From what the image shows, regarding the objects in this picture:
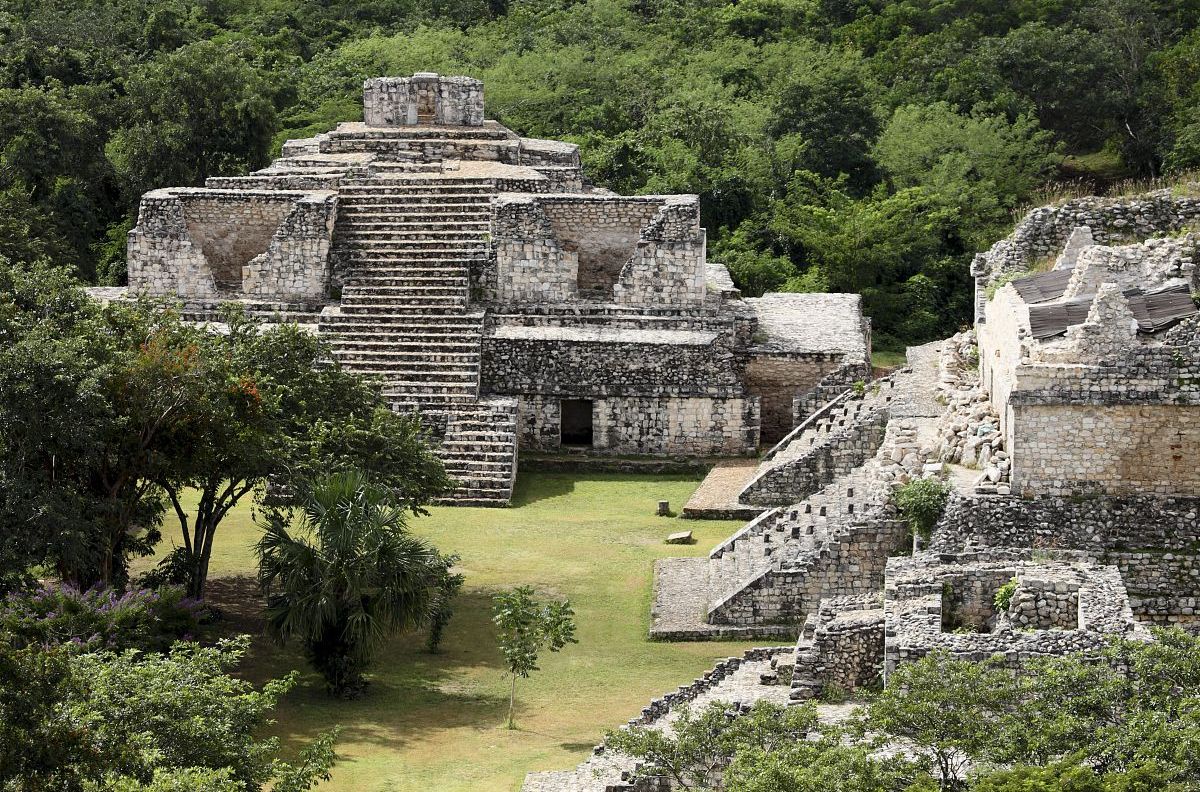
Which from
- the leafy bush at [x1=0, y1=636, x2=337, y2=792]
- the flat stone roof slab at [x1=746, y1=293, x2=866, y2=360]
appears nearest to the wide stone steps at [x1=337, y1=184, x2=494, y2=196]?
the flat stone roof slab at [x1=746, y1=293, x2=866, y2=360]

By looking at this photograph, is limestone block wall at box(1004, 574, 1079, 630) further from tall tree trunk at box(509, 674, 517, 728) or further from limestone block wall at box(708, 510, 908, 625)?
tall tree trunk at box(509, 674, 517, 728)

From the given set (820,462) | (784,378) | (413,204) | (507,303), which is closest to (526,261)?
(507,303)

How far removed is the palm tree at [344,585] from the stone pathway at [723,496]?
752cm

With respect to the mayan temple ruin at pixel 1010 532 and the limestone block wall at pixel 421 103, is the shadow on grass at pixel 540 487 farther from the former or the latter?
the limestone block wall at pixel 421 103

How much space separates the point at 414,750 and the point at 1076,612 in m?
6.42

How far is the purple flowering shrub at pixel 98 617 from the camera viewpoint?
61.1 feet

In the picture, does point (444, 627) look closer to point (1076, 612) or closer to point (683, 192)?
point (1076, 612)

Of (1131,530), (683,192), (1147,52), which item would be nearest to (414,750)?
(1131,530)

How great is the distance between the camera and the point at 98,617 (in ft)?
64.0

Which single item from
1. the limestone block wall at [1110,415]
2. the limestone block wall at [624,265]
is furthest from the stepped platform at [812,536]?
the limestone block wall at [624,265]

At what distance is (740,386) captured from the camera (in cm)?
3225

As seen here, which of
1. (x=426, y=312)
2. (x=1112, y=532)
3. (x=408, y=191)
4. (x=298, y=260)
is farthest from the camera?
(x=408, y=191)

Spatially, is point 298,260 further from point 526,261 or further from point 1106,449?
point 1106,449

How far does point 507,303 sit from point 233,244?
4991 mm
